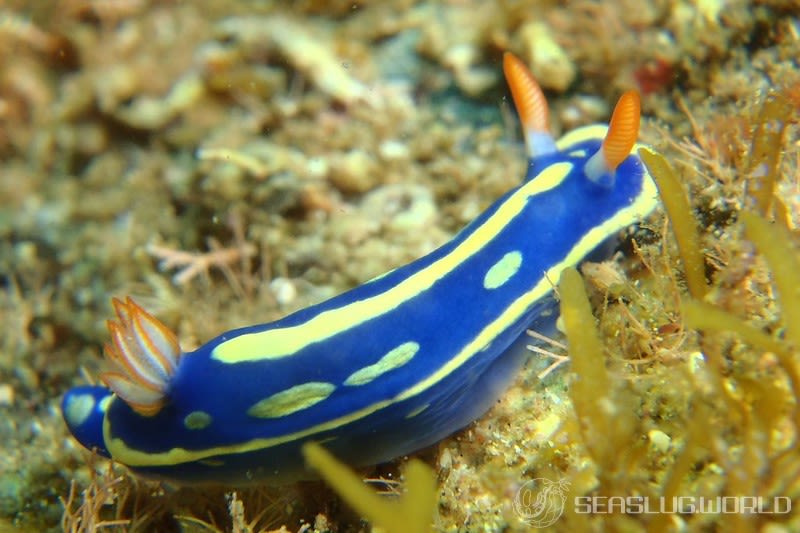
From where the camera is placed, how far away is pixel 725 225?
9.63 feet

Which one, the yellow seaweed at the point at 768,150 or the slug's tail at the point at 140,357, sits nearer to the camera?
the yellow seaweed at the point at 768,150

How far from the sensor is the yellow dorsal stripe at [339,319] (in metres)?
2.75

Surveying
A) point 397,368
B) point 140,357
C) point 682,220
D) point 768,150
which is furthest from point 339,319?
point 768,150

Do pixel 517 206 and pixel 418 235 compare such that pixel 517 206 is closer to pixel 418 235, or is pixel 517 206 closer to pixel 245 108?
pixel 418 235

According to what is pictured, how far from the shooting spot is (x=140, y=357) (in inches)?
107

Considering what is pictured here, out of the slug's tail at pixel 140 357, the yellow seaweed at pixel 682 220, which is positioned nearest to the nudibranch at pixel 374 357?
the slug's tail at pixel 140 357

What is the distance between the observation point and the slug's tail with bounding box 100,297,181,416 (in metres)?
2.72

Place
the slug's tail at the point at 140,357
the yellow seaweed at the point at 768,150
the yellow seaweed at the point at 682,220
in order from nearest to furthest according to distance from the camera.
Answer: the yellow seaweed at the point at 768,150
the yellow seaweed at the point at 682,220
the slug's tail at the point at 140,357

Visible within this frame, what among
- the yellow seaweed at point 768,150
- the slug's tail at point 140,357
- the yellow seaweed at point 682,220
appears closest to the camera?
the yellow seaweed at point 768,150

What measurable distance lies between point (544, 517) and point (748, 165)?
1.77 m

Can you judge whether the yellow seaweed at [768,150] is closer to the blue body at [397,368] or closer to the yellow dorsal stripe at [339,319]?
the blue body at [397,368]

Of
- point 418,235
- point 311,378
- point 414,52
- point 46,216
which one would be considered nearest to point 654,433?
point 311,378

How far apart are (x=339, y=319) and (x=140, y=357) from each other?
0.91 m

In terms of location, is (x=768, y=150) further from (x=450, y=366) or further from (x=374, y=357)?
(x=374, y=357)
